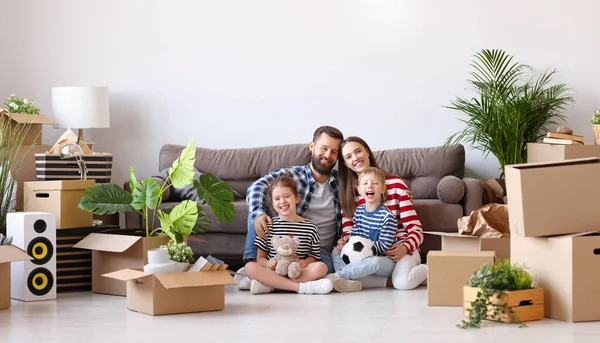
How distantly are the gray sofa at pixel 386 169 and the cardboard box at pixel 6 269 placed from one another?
4.19 feet

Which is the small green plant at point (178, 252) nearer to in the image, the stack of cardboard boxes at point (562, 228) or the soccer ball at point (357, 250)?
the soccer ball at point (357, 250)

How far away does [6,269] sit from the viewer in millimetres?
4082

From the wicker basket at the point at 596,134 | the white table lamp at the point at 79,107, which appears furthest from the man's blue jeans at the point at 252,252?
the wicker basket at the point at 596,134

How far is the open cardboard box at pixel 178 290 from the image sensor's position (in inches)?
149

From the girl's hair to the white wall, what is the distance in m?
1.27

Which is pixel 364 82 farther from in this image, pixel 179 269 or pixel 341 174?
pixel 179 269

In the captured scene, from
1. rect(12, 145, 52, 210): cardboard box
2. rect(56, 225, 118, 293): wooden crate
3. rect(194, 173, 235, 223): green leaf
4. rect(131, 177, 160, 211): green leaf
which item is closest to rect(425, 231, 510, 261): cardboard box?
rect(194, 173, 235, 223): green leaf

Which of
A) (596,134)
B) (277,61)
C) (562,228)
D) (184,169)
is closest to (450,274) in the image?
(562,228)

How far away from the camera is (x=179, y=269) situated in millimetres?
3955

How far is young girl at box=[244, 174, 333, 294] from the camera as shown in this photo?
176 inches

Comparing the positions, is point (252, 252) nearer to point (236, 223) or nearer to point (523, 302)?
point (236, 223)

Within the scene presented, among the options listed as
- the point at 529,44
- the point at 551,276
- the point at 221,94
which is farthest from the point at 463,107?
the point at 551,276

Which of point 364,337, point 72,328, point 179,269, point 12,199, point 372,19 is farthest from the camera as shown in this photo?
point 372,19

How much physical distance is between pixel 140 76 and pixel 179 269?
291 cm
